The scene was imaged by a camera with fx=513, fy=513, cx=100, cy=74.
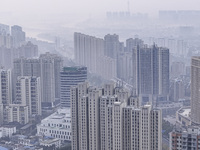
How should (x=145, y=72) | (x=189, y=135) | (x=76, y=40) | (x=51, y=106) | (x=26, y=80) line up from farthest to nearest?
(x=76, y=40)
(x=145, y=72)
(x=51, y=106)
(x=26, y=80)
(x=189, y=135)

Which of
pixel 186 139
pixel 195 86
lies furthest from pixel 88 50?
pixel 186 139

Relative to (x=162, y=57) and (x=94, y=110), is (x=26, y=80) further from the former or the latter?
(x=94, y=110)

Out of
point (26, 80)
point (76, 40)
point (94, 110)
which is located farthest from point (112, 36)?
point (94, 110)

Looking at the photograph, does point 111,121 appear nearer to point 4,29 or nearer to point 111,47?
point 4,29

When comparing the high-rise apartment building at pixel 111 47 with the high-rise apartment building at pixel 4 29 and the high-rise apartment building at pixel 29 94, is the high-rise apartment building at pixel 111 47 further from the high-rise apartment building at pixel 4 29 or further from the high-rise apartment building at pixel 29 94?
the high-rise apartment building at pixel 29 94

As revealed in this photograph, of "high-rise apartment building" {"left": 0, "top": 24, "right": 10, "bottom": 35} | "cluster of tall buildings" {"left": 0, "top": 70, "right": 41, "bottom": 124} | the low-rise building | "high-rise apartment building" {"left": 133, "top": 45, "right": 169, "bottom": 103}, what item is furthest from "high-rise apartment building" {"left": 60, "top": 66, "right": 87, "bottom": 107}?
"high-rise apartment building" {"left": 0, "top": 24, "right": 10, "bottom": 35}
